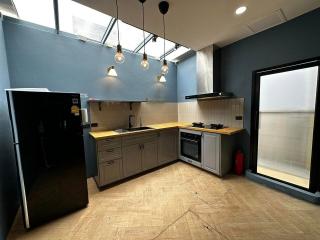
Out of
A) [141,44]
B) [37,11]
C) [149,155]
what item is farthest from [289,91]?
[37,11]

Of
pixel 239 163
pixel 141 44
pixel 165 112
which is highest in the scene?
pixel 141 44

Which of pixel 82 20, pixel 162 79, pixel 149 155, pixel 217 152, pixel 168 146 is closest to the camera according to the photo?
pixel 82 20

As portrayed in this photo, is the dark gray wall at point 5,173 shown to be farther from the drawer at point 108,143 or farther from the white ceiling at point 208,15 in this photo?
the white ceiling at point 208,15

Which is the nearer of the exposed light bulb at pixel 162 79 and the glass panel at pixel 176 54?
the glass panel at pixel 176 54

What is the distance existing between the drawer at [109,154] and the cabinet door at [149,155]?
1.78ft

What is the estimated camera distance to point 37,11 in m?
2.13

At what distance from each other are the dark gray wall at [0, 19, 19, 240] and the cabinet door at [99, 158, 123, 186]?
3.55 ft

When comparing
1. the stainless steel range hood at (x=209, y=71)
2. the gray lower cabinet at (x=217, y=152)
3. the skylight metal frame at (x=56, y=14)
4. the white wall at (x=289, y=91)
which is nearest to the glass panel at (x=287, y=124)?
the white wall at (x=289, y=91)

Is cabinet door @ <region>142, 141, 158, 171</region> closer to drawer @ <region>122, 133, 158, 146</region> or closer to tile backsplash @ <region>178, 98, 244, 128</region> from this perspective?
drawer @ <region>122, 133, 158, 146</region>

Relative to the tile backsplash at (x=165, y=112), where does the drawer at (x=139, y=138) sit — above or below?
below

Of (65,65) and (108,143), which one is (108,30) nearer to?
(65,65)

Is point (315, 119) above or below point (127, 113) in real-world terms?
below

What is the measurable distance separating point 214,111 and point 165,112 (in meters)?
1.36

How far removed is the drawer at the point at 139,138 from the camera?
267cm
